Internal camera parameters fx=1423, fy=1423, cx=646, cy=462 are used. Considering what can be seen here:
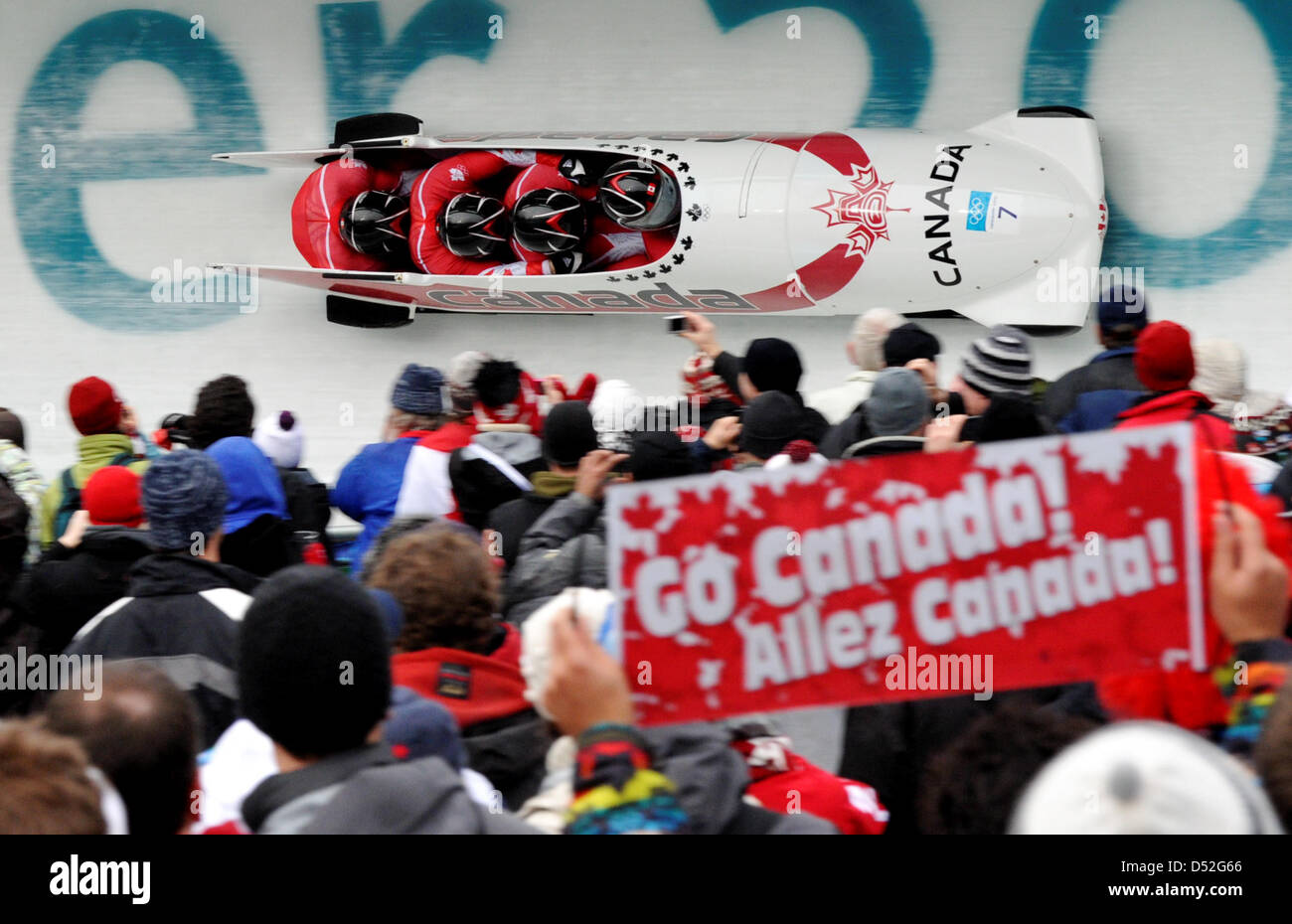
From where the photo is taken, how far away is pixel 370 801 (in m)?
1.47

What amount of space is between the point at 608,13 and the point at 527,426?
3.51 metres

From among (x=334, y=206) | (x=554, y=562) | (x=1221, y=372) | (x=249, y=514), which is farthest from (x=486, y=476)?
(x=334, y=206)

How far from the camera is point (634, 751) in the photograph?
4.93 ft

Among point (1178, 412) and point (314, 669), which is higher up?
point (1178, 412)

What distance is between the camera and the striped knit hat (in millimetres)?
3426

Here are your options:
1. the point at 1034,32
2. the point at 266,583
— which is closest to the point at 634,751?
the point at 266,583

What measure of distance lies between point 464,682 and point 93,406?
2001mm

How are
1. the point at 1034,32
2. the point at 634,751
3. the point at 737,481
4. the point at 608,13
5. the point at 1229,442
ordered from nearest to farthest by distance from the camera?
the point at 634,751, the point at 737,481, the point at 1229,442, the point at 1034,32, the point at 608,13

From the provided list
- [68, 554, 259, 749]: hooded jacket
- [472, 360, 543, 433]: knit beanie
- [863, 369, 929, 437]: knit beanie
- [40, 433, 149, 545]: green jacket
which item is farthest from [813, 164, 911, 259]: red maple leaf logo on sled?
[68, 554, 259, 749]: hooded jacket

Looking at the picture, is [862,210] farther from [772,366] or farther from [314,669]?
[314,669]

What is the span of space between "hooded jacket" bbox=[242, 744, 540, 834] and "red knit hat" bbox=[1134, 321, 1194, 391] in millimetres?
1938

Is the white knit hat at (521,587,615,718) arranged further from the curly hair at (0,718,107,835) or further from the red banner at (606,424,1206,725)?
the curly hair at (0,718,107,835)
